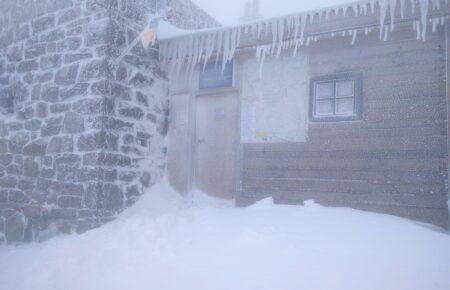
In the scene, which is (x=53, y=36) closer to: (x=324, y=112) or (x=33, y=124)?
(x=33, y=124)

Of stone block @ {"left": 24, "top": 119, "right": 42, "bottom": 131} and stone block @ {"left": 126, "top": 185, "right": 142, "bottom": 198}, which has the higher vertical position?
stone block @ {"left": 24, "top": 119, "right": 42, "bottom": 131}

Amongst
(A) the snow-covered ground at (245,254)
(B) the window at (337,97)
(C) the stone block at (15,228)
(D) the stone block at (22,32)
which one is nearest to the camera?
(A) the snow-covered ground at (245,254)

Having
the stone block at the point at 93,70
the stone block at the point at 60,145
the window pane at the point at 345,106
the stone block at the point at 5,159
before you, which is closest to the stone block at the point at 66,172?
the stone block at the point at 60,145

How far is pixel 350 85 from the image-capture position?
523 cm

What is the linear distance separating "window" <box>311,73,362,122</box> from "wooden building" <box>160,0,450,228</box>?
0.01 m

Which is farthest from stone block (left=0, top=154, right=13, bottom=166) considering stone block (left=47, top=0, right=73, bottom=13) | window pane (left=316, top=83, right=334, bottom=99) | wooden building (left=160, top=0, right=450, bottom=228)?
window pane (left=316, top=83, right=334, bottom=99)

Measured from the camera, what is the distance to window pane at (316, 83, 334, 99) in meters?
5.36

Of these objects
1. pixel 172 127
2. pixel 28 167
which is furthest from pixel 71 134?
pixel 172 127

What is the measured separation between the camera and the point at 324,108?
5387mm

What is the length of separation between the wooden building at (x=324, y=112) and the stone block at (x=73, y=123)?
1.68 meters

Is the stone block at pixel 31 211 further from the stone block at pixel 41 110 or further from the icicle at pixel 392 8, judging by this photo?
the icicle at pixel 392 8

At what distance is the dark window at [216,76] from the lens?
20.1 ft

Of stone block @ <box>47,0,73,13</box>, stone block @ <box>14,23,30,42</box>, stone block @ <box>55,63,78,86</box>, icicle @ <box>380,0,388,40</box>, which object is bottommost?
stone block @ <box>55,63,78,86</box>

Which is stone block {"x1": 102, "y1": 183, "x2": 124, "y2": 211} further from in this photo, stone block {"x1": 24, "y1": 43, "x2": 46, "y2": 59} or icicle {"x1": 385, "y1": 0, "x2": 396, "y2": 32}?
icicle {"x1": 385, "y1": 0, "x2": 396, "y2": 32}
